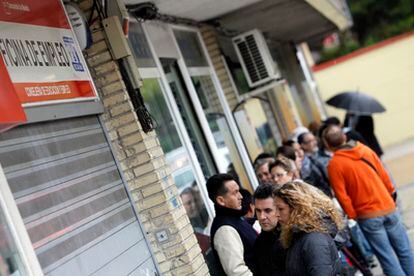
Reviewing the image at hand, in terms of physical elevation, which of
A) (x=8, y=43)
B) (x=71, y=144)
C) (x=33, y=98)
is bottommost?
(x=71, y=144)

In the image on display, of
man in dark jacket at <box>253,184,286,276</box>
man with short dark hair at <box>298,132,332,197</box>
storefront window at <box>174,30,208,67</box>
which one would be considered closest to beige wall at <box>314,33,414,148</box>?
storefront window at <box>174,30,208,67</box>

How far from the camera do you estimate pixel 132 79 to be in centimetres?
557

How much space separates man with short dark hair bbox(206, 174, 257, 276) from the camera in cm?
520

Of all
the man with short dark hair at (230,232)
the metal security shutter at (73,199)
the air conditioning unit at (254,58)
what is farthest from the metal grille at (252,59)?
the metal security shutter at (73,199)

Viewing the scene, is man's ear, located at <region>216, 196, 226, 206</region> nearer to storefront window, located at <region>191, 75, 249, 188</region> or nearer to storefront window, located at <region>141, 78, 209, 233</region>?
storefront window, located at <region>141, 78, 209, 233</region>

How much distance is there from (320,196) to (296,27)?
11133 mm

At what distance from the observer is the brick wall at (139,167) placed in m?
5.49

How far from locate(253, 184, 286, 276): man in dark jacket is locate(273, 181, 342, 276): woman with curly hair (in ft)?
0.75

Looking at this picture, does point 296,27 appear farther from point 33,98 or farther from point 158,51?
point 33,98

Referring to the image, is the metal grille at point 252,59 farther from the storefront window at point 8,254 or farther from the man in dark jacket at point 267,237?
the storefront window at point 8,254

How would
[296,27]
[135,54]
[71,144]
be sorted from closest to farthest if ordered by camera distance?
[71,144] → [135,54] → [296,27]

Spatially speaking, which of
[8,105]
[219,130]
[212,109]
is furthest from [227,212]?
[212,109]

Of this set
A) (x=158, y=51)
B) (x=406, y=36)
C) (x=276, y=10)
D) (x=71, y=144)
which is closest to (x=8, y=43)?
(x=71, y=144)

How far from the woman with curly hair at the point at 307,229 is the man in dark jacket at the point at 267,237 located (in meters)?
0.23
